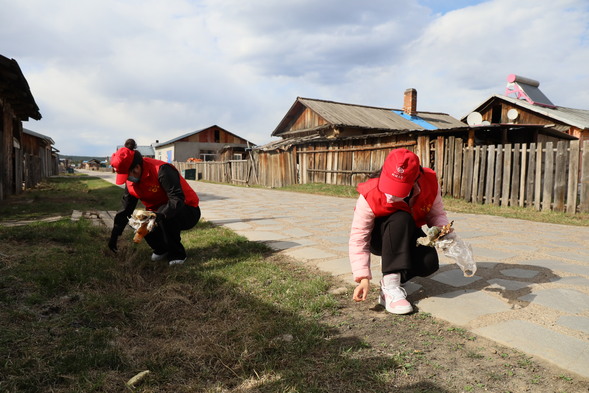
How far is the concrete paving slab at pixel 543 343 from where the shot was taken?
1711mm

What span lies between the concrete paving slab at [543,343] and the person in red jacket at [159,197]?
2641 millimetres

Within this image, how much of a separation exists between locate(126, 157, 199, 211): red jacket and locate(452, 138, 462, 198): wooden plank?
743 cm

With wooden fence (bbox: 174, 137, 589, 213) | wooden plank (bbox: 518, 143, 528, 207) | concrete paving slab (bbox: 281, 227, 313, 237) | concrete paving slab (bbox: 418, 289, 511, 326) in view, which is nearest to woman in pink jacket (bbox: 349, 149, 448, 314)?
concrete paving slab (bbox: 418, 289, 511, 326)

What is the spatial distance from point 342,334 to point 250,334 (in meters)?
0.51

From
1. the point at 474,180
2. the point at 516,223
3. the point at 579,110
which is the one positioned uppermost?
the point at 579,110

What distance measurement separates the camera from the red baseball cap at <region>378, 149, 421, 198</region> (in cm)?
211

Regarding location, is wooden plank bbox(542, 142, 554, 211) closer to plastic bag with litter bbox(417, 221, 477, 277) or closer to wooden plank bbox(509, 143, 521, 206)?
wooden plank bbox(509, 143, 521, 206)

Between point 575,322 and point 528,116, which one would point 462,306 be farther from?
point 528,116

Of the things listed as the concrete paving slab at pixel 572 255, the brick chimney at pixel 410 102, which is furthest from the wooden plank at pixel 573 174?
the brick chimney at pixel 410 102

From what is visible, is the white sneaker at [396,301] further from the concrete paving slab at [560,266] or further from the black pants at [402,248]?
the concrete paving slab at [560,266]

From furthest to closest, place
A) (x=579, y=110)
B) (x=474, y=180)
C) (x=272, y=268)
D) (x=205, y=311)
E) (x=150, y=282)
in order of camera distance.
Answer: (x=579, y=110) → (x=474, y=180) → (x=272, y=268) → (x=150, y=282) → (x=205, y=311)

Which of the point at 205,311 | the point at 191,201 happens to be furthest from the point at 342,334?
the point at 191,201

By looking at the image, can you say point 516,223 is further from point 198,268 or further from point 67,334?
point 67,334

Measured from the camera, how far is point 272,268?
3.30 m
